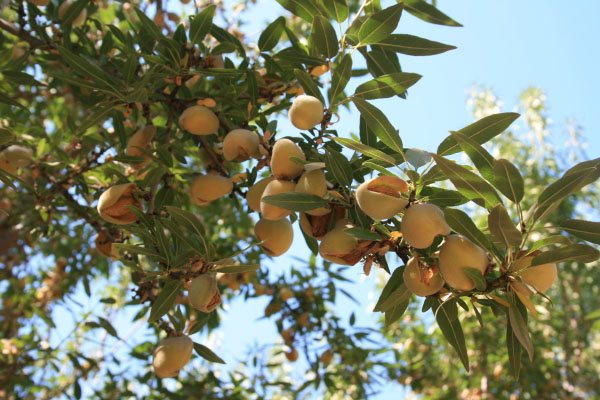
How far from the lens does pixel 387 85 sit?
1.48 m

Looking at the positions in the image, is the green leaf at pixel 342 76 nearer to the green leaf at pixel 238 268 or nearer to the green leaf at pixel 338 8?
the green leaf at pixel 338 8

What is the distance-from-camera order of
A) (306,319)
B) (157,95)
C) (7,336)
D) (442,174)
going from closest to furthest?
(442,174), (157,95), (306,319), (7,336)

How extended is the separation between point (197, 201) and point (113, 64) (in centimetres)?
63

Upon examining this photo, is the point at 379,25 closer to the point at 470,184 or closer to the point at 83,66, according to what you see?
the point at 470,184

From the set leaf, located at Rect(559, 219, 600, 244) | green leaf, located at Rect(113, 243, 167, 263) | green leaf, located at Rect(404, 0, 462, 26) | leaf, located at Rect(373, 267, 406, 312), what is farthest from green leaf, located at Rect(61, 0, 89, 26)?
leaf, located at Rect(559, 219, 600, 244)

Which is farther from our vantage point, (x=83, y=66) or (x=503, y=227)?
(x=83, y=66)

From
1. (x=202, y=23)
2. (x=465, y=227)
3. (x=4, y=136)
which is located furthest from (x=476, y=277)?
(x=4, y=136)

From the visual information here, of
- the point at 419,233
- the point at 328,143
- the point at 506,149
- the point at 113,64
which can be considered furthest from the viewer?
the point at 506,149

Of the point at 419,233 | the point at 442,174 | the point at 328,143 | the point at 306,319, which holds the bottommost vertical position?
the point at 419,233

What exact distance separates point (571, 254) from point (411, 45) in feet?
2.45

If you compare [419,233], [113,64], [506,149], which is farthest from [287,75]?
[506,149]

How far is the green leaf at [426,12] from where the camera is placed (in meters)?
1.62

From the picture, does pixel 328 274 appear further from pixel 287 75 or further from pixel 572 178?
pixel 572 178

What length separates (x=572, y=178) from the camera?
1.15m
